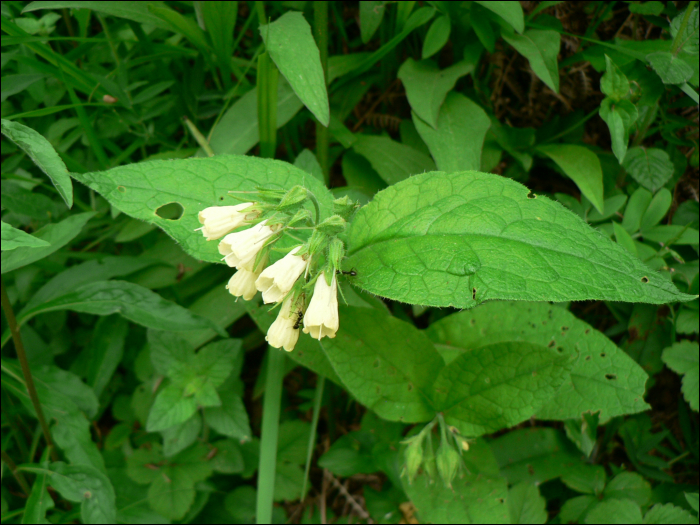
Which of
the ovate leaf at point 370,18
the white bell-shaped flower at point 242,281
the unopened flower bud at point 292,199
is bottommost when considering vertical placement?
the white bell-shaped flower at point 242,281

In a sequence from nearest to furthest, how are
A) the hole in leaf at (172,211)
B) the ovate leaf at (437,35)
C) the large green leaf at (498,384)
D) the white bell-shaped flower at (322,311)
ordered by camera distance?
the white bell-shaped flower at (322,311) → the large green leaf at (498,384) → the ovate leaf at (437,35) → the hole in leaf at (172,211)

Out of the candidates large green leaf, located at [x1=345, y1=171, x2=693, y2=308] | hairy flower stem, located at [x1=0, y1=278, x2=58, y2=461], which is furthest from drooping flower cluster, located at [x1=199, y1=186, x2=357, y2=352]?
hairy flower stem, located at [x1=0, y1=278, x2=58, y2=461]

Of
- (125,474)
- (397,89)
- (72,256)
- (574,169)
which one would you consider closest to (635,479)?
(574,169)

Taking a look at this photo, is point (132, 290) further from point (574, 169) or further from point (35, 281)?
point (574, 169)

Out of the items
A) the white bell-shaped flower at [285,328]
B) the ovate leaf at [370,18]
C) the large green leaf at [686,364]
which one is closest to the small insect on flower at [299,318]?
the white bell-shaped flower at [285,328]

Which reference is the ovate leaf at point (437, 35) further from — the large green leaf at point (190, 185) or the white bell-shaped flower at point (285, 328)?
the white bell-shaped flower at point (285, 328)

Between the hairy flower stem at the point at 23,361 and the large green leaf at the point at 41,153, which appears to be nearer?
the large green leaf at the point at 41,153
